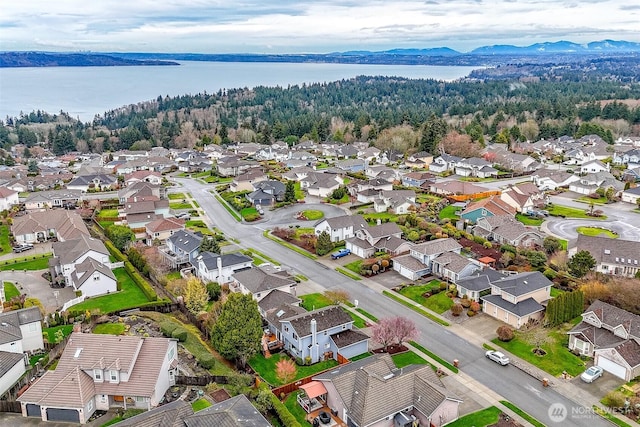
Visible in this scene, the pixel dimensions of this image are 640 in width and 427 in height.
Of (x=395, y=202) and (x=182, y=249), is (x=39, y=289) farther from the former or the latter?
(x=395, y=202)

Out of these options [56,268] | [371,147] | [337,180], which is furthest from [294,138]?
[56,268]

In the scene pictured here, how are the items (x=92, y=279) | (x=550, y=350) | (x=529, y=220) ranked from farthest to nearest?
(x=529, y=220) → (x=92, y=279) → (x=550, y=350)

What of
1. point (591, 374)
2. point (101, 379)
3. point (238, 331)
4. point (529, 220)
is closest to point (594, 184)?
point (529, 220)

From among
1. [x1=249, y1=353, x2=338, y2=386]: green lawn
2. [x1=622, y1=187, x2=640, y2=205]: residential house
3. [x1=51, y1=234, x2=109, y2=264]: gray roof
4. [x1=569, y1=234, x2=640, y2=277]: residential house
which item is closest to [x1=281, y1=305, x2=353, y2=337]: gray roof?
[x1=249, y1=353, x2=338, y2=386]: green lawn

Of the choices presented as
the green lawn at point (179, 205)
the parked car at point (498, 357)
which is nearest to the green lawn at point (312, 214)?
the green lawn at point (179, 205)

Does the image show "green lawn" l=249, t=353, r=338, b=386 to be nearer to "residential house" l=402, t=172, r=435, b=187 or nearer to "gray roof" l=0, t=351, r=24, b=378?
"gray roof" l=0, t=351, r=24, b=378

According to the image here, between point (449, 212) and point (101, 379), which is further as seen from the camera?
point (449, 212)
